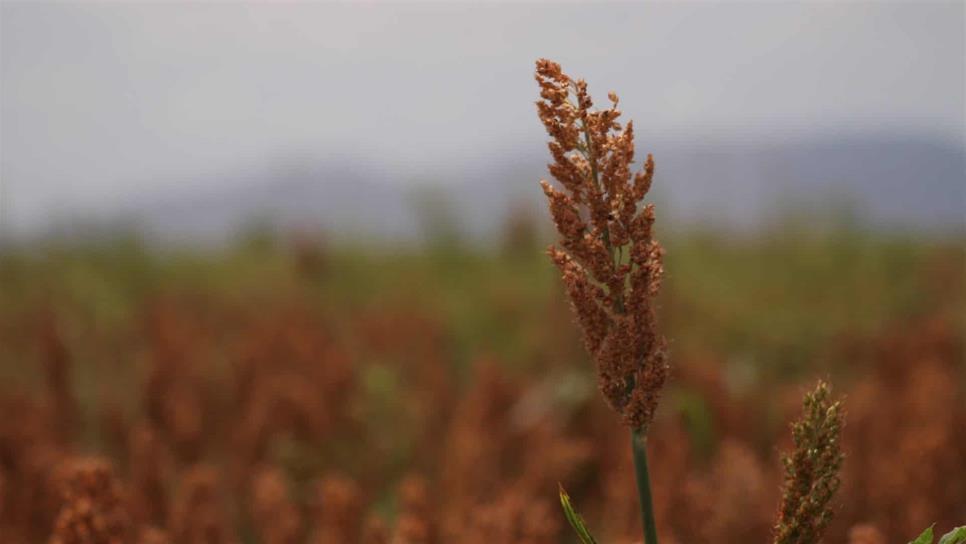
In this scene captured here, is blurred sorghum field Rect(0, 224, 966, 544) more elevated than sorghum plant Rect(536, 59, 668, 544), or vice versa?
sorghum plant Rect(536, 59, 668, 544)

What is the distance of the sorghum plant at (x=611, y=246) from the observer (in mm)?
1094

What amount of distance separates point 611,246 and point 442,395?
164 inches

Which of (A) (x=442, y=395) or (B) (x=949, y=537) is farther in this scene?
(A) (x=442, y=395)

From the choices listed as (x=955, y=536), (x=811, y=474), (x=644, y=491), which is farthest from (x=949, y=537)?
(x=644, y=491)

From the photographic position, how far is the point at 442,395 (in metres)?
5.21

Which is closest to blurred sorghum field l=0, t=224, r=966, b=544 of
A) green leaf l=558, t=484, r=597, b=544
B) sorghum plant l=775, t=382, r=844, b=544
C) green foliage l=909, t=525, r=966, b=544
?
sorghum plant l=775, t=382, r=844, b=544

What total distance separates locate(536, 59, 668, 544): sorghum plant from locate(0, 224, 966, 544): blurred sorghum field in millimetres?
240

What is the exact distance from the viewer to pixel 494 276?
8859 mm

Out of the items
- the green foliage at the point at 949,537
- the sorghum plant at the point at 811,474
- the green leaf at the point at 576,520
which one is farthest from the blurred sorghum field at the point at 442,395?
the green leaf at the point at 576,520

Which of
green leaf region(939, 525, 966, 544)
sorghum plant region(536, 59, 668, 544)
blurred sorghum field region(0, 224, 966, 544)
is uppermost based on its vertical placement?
sorghum plant region(536, 59, 668, 544)

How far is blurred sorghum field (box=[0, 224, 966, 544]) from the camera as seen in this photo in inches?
109

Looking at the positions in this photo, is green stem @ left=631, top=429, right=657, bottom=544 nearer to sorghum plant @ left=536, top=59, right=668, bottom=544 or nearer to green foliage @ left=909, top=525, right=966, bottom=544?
sorghum plant @ left=536, top=59, right=668, bottom=544

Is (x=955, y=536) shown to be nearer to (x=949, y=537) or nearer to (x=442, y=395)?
(x=949, y=537)

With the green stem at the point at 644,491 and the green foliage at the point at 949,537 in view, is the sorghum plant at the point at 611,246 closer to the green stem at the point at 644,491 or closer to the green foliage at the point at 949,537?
the green stem at the point at 644,491
